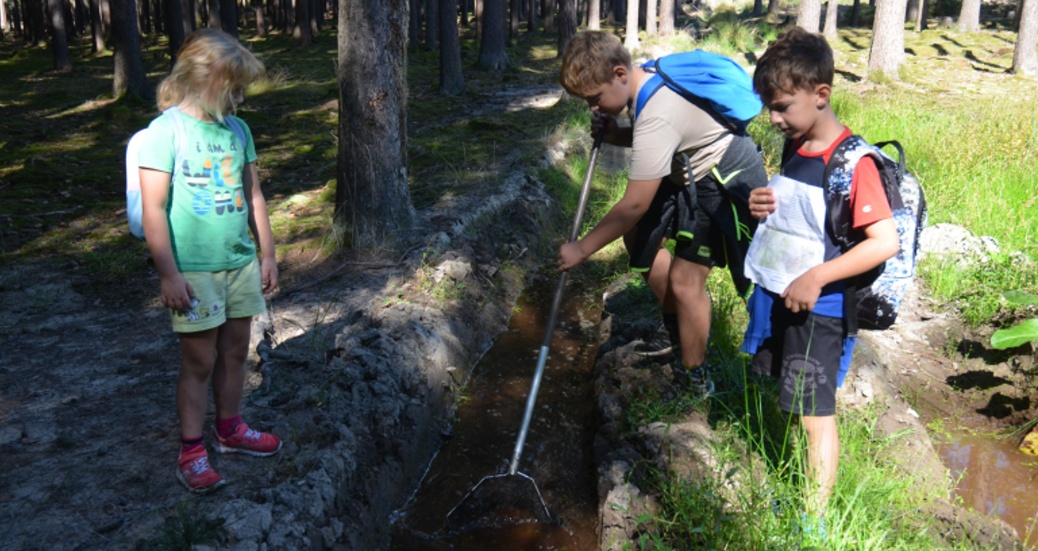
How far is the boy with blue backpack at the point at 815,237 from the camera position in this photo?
2684 millimetres

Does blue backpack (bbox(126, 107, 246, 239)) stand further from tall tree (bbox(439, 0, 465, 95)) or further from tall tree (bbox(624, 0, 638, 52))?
tall tree (bbox(624, 0, 638, 52))

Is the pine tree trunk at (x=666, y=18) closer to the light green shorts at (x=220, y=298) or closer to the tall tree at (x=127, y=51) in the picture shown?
the tall tree at (x=127, y=51)

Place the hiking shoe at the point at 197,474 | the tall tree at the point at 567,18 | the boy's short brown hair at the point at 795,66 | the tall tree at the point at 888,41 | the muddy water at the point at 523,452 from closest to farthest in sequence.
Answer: the boy's short brown hair at the point at 795,66 < the hiking shoe at the point at 197,474 < the muddy water at the point at 523,452 < the tall tree at the point at 888,41 < the tall tree at the point at 567,18

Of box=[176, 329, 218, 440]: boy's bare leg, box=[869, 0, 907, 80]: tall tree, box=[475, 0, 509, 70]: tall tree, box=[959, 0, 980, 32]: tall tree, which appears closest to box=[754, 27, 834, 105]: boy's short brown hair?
box=[176, 329, 218, 440]: boy's bare leg

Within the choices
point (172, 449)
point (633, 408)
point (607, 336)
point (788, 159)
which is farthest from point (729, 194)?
point (172, 449)

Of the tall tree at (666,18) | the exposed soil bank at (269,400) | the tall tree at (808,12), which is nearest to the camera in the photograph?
the exposed soil bank at (269,400)

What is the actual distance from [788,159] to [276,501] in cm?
242

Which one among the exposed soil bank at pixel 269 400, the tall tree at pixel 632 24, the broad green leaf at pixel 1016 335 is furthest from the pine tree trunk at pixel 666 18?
the broad green leaf at pixel 1016 335

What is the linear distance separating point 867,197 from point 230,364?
8.31ft

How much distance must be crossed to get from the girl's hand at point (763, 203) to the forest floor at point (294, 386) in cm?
173

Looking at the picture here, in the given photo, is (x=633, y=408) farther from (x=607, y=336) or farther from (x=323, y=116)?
(x=323, y=116)

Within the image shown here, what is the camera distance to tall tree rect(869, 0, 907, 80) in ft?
53.2

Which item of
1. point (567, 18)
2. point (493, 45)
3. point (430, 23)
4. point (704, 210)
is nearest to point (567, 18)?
point (567, 18)

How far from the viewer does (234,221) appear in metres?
3.07
